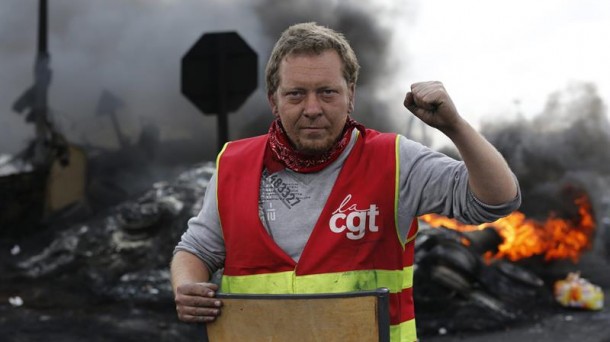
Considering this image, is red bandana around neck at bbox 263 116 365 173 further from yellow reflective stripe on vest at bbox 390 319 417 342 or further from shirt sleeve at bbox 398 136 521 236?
yellow reflective stripe on vest at bbox 390 319 417 342

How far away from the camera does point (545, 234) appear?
8.09m

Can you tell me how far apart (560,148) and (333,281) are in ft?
21.4

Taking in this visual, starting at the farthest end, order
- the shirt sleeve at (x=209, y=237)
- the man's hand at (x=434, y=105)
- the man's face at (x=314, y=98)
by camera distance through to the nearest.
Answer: the shirt sleeve at (x=209, y=237) < the man's face at (x=314, y=98) < the man's hand at (x=434, y=105)

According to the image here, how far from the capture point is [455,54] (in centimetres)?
804

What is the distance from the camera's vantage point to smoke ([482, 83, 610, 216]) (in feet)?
26.0

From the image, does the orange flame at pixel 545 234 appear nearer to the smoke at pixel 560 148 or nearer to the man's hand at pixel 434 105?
the smoke at pixel 560 148

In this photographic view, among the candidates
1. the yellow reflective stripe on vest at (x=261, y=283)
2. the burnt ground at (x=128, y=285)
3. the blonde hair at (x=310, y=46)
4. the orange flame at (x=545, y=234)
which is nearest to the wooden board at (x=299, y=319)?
the yellow reflective stripe on vest at (x=261, y=283)

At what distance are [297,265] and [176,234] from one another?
6.25 metres

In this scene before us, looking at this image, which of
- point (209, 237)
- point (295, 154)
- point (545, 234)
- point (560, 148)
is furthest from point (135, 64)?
point (295, 154)

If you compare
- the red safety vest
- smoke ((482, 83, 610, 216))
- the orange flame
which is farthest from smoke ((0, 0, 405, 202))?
the red safety vest

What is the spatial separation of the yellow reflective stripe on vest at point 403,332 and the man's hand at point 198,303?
0.42 m

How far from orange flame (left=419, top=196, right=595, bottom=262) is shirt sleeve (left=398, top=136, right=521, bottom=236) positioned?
606cm

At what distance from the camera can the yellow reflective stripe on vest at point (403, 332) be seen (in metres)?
2.01

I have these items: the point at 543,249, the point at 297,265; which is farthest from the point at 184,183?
the point at 297,265
